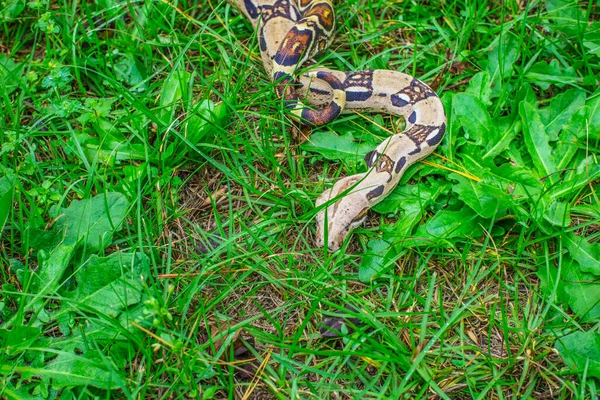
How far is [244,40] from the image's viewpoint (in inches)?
242

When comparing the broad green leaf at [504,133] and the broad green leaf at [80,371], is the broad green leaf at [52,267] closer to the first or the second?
the broad green leaf at [80,371]

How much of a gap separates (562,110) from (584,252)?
57.1 inches

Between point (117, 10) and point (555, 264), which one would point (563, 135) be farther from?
point (117, 10)

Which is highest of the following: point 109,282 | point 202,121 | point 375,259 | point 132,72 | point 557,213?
point 132,72

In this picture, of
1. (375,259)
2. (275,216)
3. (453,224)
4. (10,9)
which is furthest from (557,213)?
(10,9)

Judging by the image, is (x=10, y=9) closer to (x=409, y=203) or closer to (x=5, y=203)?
(x=5, y=203)

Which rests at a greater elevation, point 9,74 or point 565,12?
point 9,74

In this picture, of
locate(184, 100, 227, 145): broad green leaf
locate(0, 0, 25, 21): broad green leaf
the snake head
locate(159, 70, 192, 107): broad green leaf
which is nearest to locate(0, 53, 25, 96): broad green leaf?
locate(0, 0, 25, 21): broad green leaf

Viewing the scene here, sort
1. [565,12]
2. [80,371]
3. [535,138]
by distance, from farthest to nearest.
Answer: [565,12] → [535,138] → [80,371]

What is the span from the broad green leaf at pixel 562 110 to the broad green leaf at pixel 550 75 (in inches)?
11.5

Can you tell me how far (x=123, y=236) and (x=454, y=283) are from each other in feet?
9.38

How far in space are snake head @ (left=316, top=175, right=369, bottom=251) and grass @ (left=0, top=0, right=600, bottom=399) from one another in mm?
122

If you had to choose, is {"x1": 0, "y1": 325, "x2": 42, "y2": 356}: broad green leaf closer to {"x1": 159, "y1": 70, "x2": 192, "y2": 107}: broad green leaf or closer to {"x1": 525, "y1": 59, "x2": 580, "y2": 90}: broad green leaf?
{"x1": 159, "y1": 70, "x2": 192, "y2": 107}: broad green leaf

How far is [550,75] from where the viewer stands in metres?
5.61
